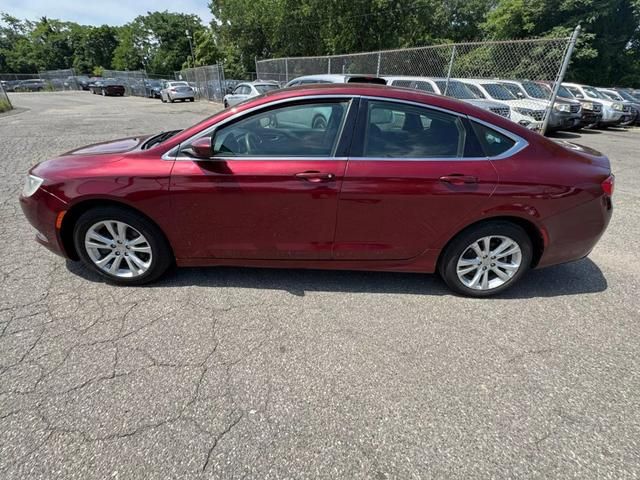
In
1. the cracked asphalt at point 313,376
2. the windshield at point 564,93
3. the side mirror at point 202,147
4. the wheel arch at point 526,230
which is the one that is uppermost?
the windshield at point 564,93

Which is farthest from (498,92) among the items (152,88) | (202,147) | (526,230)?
(152,88)

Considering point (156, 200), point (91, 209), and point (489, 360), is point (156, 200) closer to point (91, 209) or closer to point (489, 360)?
point (91, 209)

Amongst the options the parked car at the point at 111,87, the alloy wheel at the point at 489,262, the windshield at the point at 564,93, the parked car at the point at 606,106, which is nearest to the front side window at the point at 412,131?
the alloy wheel at the point at 489,262

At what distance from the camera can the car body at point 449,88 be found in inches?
359

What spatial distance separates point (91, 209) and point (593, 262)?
467 cm

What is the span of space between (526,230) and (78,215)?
3.59m

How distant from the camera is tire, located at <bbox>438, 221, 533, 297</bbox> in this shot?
8.73 ft

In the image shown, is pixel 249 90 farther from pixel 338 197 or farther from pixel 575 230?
pixel 575 230

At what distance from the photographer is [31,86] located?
42750 mm

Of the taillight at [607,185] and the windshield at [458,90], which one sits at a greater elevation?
the windshield at [458,90]

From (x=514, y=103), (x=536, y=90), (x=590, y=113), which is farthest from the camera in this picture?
(x=590, y=113)

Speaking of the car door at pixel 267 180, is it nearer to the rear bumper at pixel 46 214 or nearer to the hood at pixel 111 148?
the hood at pixel 111 148

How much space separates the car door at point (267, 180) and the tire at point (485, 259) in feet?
3.34

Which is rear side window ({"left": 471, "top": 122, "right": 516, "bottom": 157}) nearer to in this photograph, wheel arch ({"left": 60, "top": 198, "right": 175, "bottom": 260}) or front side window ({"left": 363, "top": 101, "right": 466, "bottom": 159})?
front side window ({"left": 363, "top": 101, "right": 466, "bottom": 159})
